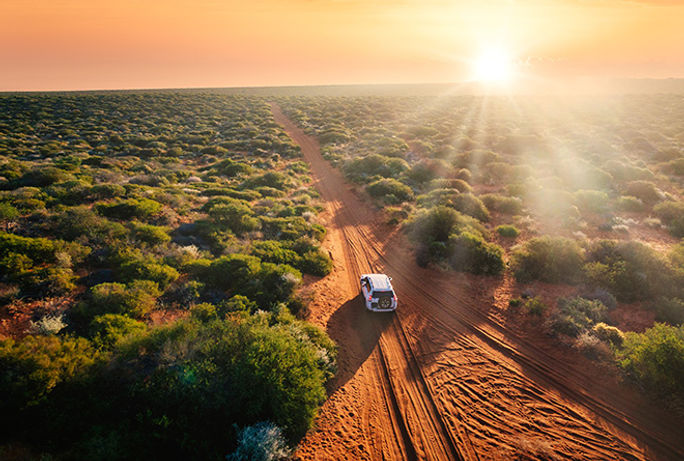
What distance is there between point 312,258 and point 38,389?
10762 millimetres

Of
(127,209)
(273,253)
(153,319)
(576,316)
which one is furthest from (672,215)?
(127,209)

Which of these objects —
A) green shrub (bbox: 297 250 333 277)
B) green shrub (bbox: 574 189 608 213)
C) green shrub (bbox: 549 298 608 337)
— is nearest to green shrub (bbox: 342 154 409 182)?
green shrub (bbox: 574 189 608 213)

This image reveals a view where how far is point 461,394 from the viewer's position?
9180mm

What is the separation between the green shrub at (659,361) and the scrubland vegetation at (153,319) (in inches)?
396

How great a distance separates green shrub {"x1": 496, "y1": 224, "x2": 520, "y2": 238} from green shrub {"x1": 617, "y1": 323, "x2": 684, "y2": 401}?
10.1 metres

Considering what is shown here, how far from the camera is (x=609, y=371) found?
9.73 metres

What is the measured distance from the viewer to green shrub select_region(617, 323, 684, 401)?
8.48 meters

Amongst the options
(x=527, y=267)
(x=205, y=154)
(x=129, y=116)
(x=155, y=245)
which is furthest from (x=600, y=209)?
(x=129, y=116)

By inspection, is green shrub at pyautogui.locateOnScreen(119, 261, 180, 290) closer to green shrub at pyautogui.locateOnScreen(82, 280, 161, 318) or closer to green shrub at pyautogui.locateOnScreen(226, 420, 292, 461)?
green shrub at pyautogui.locateOnScreen(82, 280, 161, 318)

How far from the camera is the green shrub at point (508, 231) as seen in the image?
19.2 meters

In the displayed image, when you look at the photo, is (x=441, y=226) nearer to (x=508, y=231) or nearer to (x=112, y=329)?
(x=508, y=231)

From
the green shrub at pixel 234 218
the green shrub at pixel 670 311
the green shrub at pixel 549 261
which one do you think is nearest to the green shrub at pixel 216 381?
the green shrub at pixel 234 218

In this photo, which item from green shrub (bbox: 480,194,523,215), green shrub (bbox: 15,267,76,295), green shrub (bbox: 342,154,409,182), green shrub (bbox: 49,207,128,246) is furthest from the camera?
green shrub (bbox: 342,154,409,182)

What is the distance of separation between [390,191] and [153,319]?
20.4m
